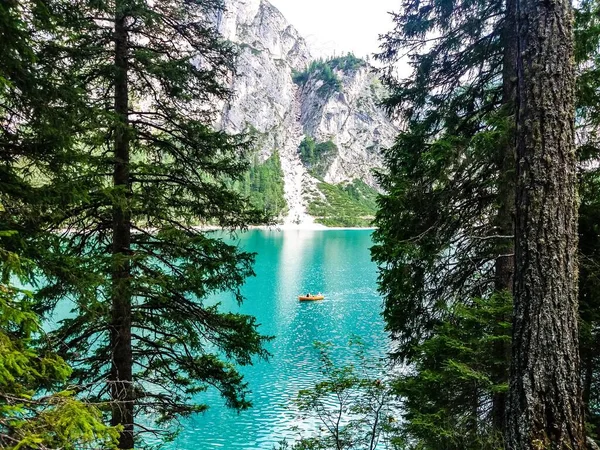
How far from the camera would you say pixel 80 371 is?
5.25m

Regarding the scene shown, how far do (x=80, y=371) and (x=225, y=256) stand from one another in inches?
92.4

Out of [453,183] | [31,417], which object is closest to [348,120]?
[453,183]

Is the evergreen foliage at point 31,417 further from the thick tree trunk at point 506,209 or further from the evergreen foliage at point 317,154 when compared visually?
the evergreen foliage at point 317,154

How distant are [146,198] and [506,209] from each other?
4.19m

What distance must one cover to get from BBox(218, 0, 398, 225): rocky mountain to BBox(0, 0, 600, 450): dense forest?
130 meters

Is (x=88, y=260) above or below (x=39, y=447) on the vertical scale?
above

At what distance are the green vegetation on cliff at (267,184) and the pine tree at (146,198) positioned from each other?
111m

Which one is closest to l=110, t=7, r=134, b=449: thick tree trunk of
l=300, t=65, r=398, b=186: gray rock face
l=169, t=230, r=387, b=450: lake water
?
l=169, t=230, r=387, b=450: lake water

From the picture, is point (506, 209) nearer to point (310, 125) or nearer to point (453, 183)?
point (453, 183)

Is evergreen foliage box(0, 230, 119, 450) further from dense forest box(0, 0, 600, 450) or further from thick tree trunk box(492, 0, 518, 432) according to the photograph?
thick tree trunk box(492, 0, 518, 432)

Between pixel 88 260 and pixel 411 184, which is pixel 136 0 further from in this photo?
pixel 411 184

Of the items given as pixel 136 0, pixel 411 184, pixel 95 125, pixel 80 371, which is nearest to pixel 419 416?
pixel 411 184

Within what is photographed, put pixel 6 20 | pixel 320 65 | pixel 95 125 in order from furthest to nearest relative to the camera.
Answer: pixel 320 65 → pixel 95 125 → pixel 6 20

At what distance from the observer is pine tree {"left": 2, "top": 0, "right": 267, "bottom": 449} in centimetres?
451
